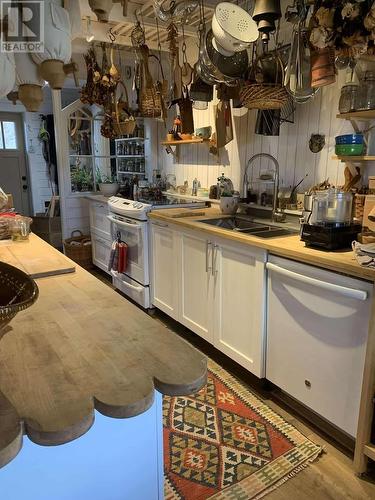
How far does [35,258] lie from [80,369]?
1.07 m

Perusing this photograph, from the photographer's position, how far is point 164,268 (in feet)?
10.1

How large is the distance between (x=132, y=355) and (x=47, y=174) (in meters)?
6.31

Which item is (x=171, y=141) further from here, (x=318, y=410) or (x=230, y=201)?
(x=318, y=410)

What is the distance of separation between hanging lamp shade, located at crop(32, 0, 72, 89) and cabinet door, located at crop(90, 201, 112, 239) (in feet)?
11.0

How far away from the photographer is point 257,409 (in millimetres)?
2098

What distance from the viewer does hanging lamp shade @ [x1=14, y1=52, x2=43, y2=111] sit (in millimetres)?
716

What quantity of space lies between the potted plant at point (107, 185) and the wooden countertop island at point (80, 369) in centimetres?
366

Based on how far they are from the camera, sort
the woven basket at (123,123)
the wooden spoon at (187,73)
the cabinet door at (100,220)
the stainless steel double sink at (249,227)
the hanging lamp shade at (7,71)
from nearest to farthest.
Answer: the hanging lamp shade at (7,71), the stainless steel double sink at (249,227), the wooden spoon at (187,73), the woven basket at (123,123), the cabinet door at (100,220)

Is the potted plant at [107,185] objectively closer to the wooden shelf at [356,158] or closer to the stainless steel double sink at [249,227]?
the stainless steel double sink at [249,227]

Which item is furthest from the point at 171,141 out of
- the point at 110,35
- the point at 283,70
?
the point at 283,70

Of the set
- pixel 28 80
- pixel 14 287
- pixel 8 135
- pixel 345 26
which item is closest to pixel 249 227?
pixel 345 26

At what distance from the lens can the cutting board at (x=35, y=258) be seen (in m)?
1.59

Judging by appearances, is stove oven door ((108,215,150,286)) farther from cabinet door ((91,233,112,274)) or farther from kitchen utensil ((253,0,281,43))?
kitchen utensil ((253,0,281,43))

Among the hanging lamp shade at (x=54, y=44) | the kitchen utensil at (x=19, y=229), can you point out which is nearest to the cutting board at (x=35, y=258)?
the kitchen utensil at (x=19, y=229)
